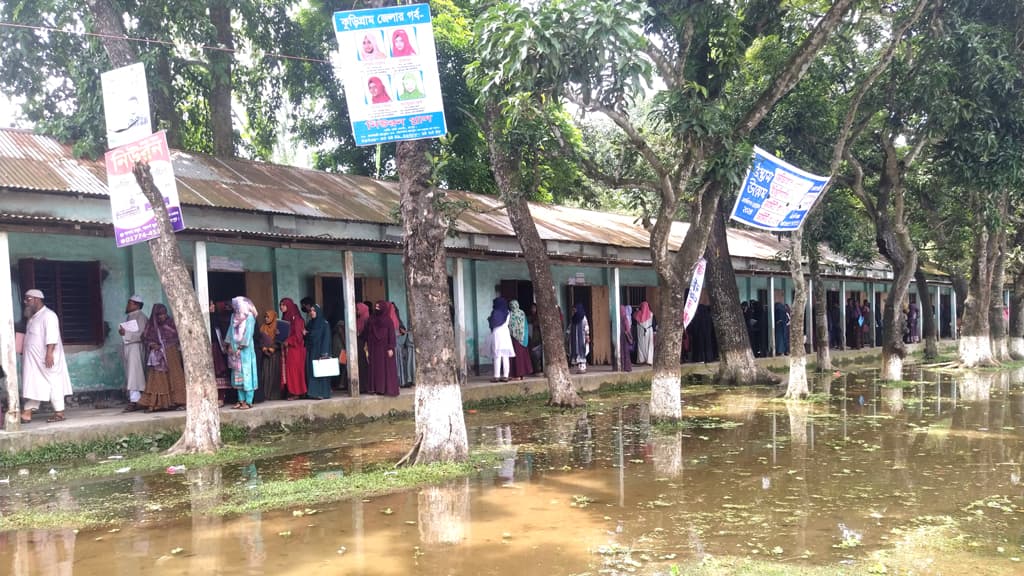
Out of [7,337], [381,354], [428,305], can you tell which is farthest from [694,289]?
[7,337]

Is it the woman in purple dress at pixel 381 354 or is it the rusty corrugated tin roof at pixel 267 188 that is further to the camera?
the woman in purple dress at pixel 381 354

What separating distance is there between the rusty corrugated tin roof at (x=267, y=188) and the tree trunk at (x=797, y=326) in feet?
14.0

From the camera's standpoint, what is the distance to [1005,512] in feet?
18.1

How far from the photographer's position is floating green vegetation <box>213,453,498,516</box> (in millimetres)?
6215

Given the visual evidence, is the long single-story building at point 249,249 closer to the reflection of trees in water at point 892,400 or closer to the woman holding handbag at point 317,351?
the woman holding handbag at point 317,351

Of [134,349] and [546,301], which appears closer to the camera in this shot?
[134,349]

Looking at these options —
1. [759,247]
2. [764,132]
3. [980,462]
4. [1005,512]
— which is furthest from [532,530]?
[759,247]

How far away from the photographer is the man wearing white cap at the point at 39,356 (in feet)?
29.7

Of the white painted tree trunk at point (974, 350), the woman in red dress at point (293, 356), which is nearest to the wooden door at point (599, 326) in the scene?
the woman in red dress at point (293, 356)

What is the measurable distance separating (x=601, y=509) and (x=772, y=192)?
607 cm

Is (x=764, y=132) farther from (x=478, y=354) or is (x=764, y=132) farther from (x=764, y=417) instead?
(x=478, y=354)

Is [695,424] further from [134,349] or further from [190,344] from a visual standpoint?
[134,349]

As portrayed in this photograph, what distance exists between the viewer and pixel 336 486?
22.0ft

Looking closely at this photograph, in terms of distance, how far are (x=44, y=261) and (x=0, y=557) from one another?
6.35 m
